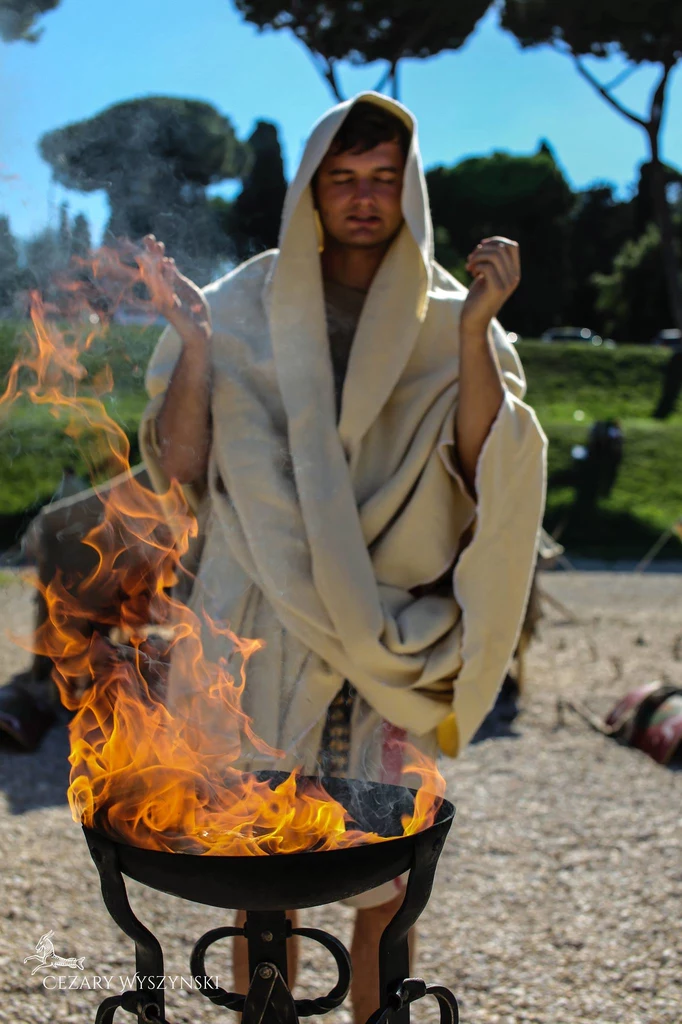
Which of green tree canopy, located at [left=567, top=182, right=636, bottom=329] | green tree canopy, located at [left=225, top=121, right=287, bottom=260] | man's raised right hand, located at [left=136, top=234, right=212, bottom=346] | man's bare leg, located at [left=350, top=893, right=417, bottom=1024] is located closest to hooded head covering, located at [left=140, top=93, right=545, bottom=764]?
man's raised right hand, located at [left=136, top=234, right=212, bottom=346]

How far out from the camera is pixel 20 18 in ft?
Result: 7.19

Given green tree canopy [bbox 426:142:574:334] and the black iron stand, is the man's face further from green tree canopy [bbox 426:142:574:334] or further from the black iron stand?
green tree canopy [bbox 426:142:574:334]

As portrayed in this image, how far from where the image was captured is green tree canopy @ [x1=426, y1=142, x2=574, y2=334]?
53.2 feet

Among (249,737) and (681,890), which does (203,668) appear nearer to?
(249,737)

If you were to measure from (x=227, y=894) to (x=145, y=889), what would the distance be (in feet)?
7.98

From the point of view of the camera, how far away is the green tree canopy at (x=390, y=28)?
23.7 feet

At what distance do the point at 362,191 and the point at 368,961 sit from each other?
173 centimetres

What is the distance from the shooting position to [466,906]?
355 cm

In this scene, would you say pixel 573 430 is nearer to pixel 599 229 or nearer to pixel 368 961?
pixel 368 961

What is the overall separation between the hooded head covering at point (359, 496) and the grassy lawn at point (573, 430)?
16 cm

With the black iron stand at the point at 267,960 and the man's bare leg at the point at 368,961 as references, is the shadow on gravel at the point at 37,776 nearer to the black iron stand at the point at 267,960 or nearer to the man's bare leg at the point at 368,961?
the man's bare leg at the point at 368,961

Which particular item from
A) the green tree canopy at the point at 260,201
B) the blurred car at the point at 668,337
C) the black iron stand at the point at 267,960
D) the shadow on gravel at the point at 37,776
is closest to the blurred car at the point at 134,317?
the green tree canopy at the point at 260,201

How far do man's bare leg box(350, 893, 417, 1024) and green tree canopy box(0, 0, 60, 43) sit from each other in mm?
2088

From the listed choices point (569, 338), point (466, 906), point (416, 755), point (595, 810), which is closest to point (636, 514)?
point (595, 810)
